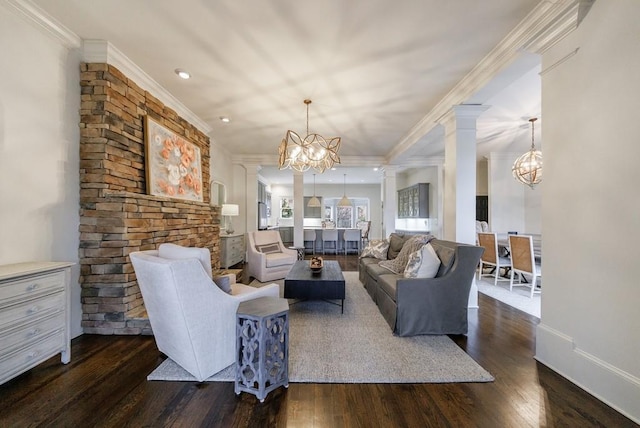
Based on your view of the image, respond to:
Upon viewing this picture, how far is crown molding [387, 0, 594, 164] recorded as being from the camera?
179 cm

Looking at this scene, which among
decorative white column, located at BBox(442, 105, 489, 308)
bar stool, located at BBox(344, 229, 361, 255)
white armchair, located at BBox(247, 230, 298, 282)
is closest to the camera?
decorative white column, located at BBox(442, 105, 489, 308)

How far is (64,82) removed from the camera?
237 cm

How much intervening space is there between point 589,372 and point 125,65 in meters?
4.79

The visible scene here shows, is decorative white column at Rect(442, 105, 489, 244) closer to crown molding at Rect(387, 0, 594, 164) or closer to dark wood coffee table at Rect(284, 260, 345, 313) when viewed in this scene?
crown molding at Rect(387, 0, 594, 164)

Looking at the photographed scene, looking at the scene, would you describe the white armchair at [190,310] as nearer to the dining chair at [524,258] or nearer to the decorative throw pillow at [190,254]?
the decorative throw pillow at [190,254]

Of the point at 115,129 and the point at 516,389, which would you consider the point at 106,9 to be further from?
the point at 516,389

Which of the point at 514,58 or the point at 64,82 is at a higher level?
the point at 514,58

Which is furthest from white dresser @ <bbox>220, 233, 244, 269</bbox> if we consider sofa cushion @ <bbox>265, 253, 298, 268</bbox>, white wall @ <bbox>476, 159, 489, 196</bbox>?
white wall @ <bbox>476, 159, 489, 196</bbox>

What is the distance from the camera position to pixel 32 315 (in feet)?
5.75

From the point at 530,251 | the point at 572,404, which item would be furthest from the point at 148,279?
→ the point at 530,251

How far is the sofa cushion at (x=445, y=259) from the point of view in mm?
2620

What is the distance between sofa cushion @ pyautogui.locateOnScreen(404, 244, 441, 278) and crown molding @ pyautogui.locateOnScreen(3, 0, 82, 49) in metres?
3.98

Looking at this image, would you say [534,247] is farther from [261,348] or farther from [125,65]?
[125,65]

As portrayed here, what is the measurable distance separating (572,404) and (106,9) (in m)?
4.38
